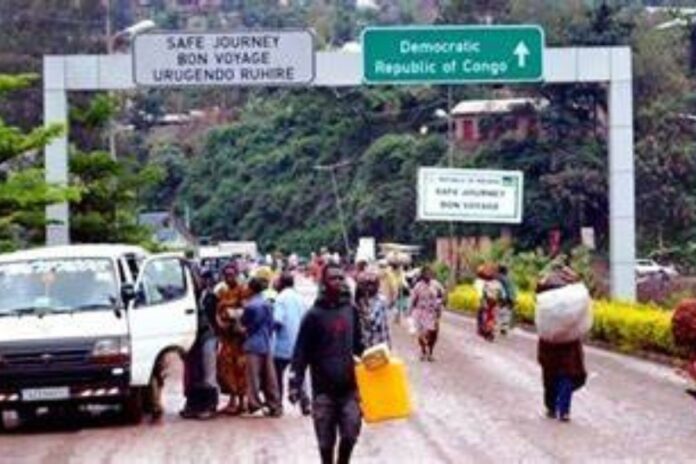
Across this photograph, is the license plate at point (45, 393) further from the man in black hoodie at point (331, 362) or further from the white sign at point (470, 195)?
the white sign at point (470, 195)

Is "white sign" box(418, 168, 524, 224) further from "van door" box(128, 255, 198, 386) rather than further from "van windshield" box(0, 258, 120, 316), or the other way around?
"van windshield" box(0, 258, 120, 316)

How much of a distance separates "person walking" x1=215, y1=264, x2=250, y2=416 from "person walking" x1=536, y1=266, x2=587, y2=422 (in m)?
3.56

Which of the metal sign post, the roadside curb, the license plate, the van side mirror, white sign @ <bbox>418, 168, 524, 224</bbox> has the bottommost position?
the roadside curb

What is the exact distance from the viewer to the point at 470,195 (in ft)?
165

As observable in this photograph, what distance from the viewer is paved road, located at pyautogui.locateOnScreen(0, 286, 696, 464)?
16.0 metres

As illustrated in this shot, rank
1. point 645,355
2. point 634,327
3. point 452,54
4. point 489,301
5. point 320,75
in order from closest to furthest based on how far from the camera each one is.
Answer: point 645,355 → point 634,327 → point 320,75 → point 452,54 → point 489,301

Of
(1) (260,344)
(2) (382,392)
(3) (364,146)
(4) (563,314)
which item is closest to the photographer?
(2) (382,392)

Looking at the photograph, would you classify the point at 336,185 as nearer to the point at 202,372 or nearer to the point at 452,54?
the point at 452,54

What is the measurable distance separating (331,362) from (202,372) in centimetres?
710

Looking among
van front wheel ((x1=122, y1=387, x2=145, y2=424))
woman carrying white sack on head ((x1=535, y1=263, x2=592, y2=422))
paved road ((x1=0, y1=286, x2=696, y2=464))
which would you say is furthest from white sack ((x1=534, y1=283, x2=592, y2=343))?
van front wheel ((x1=122, y1=387, x2=145, y2=424))

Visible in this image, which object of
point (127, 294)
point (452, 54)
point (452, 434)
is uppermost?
point (452, 54)

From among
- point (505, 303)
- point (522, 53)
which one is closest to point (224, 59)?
point (522, 53)

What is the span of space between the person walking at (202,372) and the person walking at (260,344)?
451 millimetres

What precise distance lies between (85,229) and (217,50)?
522cm
